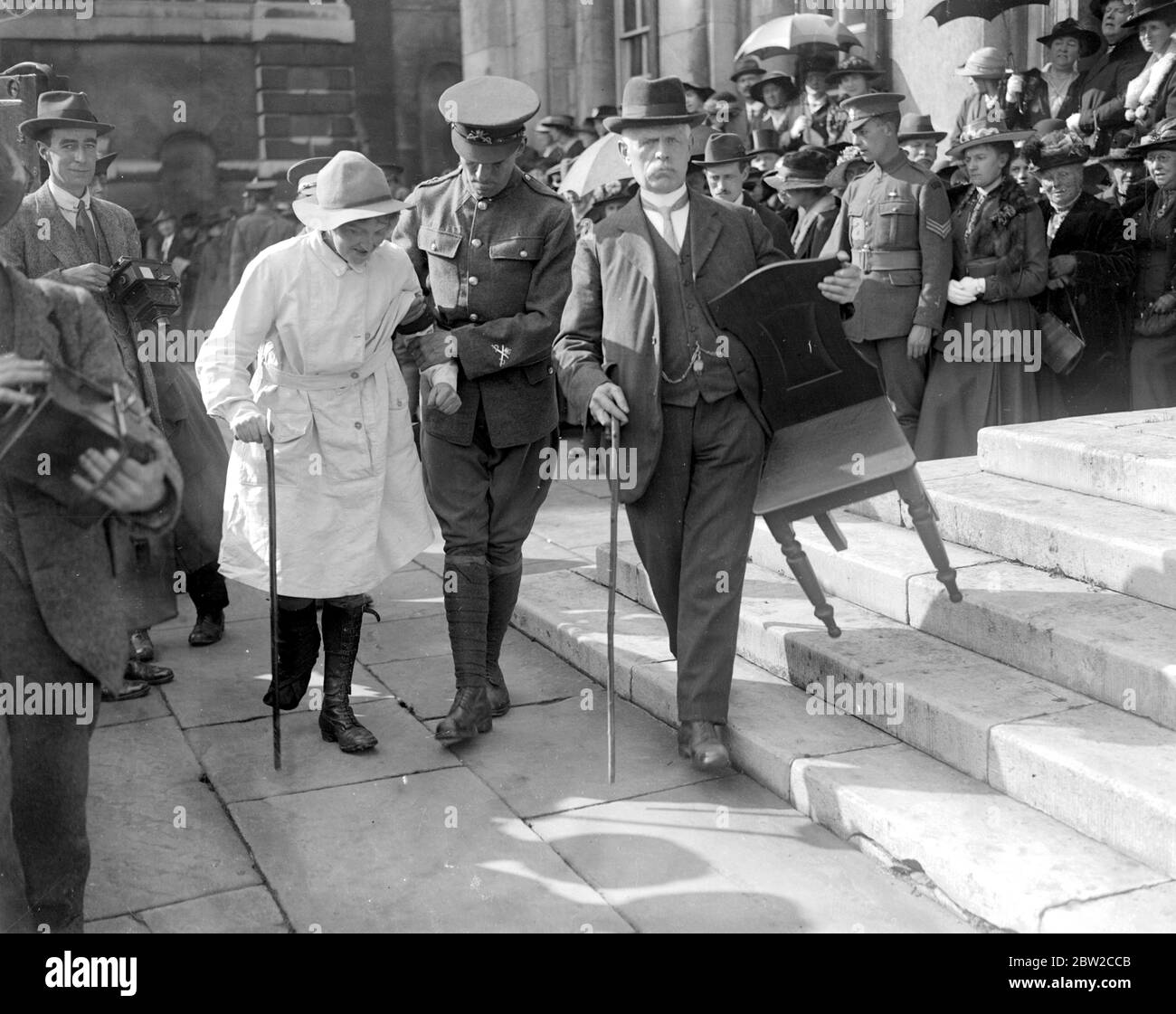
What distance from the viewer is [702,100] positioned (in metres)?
12.7

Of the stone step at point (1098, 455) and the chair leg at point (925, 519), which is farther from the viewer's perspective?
the stone step at point (1098, 455)

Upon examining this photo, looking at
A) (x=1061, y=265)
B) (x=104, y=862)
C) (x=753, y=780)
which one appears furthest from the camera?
(x=1061, y=265)

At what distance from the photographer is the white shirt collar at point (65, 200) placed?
6.29 metres

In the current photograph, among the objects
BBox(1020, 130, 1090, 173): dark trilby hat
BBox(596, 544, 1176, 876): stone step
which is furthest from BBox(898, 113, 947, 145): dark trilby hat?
BBox(596, 544, 1176, 876): stone step

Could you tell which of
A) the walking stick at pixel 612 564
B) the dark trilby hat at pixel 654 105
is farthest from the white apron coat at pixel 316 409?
the dark trilby hat at pixel 654 105

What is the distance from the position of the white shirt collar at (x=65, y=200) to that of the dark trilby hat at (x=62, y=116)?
25 cm

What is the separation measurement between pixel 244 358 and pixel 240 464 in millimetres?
432

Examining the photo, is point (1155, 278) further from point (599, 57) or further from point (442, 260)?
point (599, 57)

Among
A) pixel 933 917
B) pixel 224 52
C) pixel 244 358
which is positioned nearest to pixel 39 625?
pixel 244 358

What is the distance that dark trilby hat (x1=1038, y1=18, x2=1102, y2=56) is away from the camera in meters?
9.70

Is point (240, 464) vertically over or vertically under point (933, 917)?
over

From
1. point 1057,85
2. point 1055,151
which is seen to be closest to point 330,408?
point 1055,151

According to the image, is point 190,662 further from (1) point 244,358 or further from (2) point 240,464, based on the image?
(1) point 244,358
